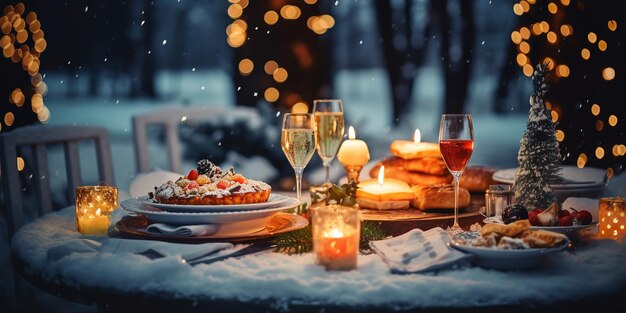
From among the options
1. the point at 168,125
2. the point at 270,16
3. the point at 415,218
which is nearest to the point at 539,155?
the point at 415,218

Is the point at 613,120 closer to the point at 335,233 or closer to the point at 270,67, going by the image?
the point at 335,233

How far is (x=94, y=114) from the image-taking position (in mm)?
10469

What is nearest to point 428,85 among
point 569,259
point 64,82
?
point 64,82

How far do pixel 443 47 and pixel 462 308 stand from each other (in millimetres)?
6135

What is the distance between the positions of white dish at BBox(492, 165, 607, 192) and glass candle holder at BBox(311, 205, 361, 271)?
0.90 meters

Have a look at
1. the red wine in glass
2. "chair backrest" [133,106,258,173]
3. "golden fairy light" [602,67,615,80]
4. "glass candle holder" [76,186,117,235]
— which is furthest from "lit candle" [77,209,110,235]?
"golden fairy light" [602,67,615,80]

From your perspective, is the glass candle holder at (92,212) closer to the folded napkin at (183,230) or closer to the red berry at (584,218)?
the folded napkin at (183,230)

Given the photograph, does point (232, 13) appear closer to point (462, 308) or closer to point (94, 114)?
point (462, 308)

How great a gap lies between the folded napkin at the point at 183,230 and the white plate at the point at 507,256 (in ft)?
1.85

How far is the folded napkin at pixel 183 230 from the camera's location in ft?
5.52

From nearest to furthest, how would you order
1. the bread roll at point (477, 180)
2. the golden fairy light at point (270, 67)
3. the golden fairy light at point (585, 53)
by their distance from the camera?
1. the bread roll at point (477, 180)
2. the golden fairy light at point (585, 53)
3. the golden fairy light at point (270, 67)

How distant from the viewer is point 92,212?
1.90 meters

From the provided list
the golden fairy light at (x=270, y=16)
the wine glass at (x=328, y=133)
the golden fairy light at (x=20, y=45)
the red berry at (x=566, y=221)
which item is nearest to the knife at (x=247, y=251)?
the wine glass at (x=328, y=133)

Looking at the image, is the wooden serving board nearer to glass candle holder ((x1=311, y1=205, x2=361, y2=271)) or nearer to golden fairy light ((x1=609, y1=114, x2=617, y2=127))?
glass candle holder ((x1=311, y1=205, x2=361, y2=271))
